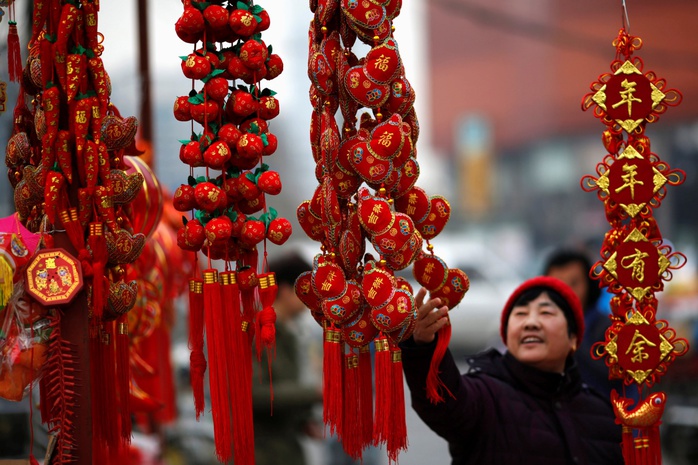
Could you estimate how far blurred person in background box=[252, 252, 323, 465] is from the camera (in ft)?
10.1

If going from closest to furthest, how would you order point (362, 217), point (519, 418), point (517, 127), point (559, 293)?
point (362, 217) → point (519, 418) → point (559, 293) → point (517, 127)

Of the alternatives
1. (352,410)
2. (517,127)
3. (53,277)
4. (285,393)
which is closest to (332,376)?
(352,410)

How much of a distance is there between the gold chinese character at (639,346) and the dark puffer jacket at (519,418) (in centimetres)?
40

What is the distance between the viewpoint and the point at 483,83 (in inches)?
532

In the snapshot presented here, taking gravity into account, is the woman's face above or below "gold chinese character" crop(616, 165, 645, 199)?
below

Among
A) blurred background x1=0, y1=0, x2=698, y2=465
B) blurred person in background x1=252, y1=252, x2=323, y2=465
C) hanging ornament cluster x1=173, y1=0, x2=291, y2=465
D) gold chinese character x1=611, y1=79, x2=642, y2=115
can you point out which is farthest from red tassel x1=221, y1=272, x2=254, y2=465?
blurred background x1=0, y1=0, x2=698, y2=465

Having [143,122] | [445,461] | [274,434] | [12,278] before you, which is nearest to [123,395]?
[12,278]

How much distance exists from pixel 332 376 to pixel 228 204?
374mm

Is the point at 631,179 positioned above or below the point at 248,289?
above

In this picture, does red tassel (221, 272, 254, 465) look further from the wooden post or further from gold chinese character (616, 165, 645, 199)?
gold chinese character (616, 165, 645, 199)

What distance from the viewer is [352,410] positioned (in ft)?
5.76

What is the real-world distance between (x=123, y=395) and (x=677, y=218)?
35.8 ft

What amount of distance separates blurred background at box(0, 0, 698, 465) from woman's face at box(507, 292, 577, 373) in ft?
19.5

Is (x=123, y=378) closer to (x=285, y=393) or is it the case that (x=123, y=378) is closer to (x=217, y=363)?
(x=217, y=363)
